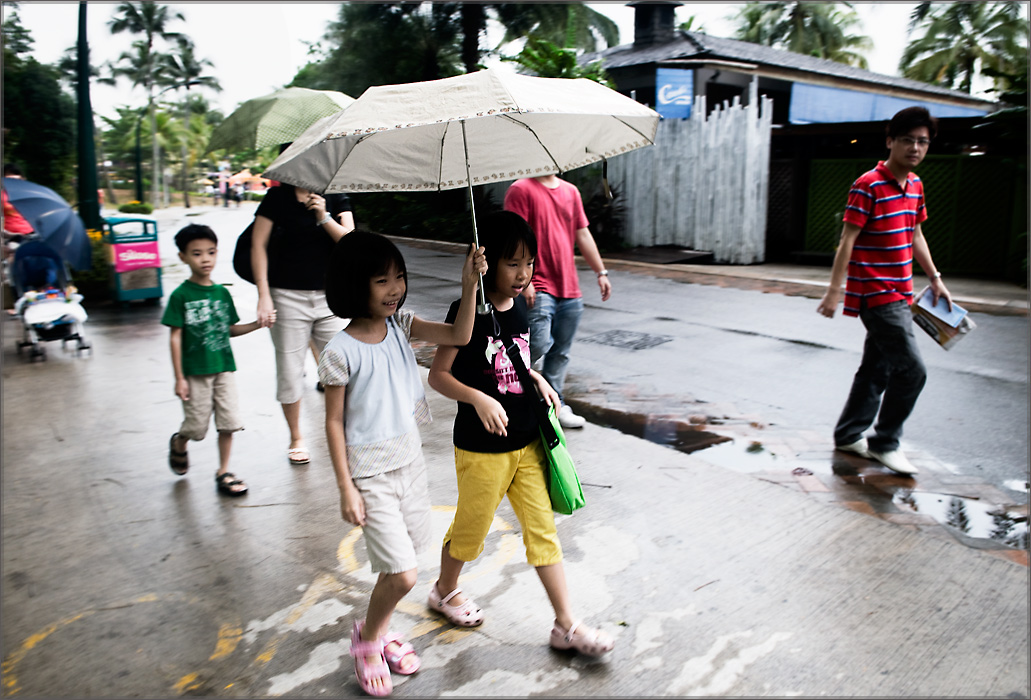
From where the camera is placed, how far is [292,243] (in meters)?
4.21

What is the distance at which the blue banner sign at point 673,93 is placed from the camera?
564 inches

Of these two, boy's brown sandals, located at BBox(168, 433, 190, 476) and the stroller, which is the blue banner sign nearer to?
the stroller

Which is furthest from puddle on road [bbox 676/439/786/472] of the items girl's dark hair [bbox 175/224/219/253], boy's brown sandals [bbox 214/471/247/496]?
girl's dark hair [bbox 175/224/219/253]

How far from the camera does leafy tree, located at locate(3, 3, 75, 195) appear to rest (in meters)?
12.9

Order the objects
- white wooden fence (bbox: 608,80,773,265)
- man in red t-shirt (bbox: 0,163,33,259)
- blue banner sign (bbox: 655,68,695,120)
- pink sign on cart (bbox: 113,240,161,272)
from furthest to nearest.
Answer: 1. blue banner sign (bbox: 655,68,695,120)
2. white wooden fence (bbox: 608,80,773,265)
3. pink sign on cart (bbox: 113,240,161,272)
4. man in red t-shirt (bbox: 0,163,33,259)

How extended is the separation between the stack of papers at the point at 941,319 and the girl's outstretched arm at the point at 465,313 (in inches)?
116

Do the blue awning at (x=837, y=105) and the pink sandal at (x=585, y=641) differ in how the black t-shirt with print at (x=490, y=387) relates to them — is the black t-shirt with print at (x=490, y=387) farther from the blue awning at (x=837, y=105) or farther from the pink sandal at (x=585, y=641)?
the blue awning at (x=837, y=105)

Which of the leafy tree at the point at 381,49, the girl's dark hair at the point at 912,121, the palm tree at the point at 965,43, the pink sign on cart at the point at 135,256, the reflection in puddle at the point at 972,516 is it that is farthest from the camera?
the palm tree at the point at 965,43

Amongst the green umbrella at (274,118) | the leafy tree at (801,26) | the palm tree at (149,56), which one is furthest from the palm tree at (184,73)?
the green umbrella at (274,118)

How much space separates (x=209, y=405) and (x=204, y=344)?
1.08 feet

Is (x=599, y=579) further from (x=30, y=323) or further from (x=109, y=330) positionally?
(x=109, y=330)

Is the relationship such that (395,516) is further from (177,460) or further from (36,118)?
(36,118)

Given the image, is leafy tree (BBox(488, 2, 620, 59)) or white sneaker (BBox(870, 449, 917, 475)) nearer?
white sneaker (BBox(870, 449, 917, 475))

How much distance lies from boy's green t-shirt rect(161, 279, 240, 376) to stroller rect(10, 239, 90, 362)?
413cm
